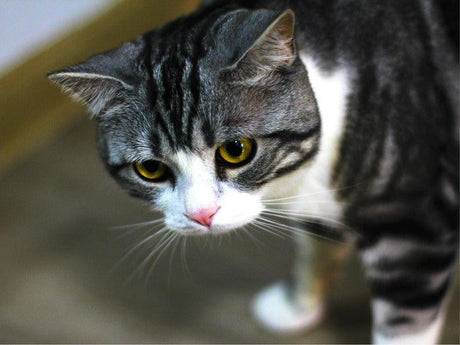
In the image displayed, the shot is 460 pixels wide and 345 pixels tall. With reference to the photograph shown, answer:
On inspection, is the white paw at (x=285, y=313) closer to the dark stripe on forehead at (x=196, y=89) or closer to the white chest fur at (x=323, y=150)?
the white chest fur at (x=323, y=150)

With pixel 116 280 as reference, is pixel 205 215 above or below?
below

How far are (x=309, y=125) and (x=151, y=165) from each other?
0.22 metres

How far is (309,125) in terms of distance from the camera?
0.90 m

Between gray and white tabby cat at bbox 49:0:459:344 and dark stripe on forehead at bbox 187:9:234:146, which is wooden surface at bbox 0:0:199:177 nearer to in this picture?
gray and white tabby cat at bbox 49:0:459:344

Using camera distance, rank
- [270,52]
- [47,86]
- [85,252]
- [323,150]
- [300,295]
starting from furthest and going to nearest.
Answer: [47,86], [85,252], [300,295], [323,150], [270,52]

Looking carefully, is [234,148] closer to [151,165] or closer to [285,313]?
[151,165]

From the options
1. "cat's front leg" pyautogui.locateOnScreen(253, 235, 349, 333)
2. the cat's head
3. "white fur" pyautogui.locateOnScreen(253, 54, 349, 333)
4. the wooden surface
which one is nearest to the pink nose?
the cat's head

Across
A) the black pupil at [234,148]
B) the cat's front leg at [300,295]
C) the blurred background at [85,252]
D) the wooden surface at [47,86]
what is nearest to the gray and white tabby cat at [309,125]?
the black pupil at [234,148]

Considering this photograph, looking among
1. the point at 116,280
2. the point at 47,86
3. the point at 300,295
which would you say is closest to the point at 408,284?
the point at 300,295

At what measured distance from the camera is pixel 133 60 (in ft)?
2.90

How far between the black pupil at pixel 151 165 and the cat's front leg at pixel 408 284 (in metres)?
0.35

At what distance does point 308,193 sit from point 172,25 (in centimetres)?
31

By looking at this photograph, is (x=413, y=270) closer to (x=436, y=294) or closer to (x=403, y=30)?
(x=436, y=294)

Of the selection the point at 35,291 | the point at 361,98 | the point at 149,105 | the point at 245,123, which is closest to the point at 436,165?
the point at 361,98
